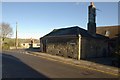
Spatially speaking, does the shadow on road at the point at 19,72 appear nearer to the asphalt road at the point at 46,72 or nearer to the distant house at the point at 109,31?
the asphalt road at the point at 46,72

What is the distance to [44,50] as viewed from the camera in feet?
143

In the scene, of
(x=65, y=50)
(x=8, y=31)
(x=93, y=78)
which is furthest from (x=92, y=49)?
(x=8, y=31)

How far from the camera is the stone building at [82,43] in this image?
105ft

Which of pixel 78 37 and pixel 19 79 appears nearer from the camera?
pixel 19 79

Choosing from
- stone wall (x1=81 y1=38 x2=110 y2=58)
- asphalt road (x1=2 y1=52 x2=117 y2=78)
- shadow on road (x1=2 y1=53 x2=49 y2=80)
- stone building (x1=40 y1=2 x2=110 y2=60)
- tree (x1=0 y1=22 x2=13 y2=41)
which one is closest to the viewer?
shadow on road (x1=2 y1=53 x2=49 y2=80)

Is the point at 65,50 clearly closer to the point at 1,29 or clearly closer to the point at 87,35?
the point at 87,35

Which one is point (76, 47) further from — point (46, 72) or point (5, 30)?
point (5, 30)

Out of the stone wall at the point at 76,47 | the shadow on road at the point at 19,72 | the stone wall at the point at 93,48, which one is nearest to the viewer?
the shadow on road at the point at 19,72

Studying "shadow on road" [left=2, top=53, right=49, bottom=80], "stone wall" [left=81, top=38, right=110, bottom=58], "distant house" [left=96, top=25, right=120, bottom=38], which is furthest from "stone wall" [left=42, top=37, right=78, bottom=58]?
"shadow on road" [left=2, top=53, right=49, bottom=80]

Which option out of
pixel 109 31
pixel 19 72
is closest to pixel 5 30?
pixel 109 31

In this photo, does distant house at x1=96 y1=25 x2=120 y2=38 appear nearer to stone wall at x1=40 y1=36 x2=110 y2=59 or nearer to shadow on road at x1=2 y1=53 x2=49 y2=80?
stone wall at x1=40 y1=36 x2=110 y2=59

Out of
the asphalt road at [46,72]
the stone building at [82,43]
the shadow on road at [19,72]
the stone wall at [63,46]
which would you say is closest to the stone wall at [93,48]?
the stone building at [82,43]

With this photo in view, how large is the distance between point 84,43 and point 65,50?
396 centimetres

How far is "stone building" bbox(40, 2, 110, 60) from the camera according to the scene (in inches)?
1255
